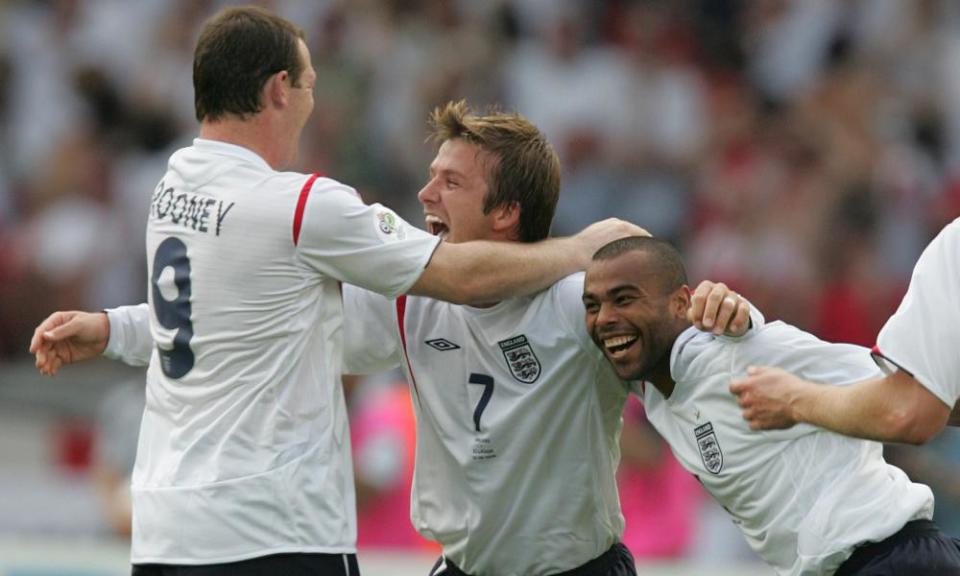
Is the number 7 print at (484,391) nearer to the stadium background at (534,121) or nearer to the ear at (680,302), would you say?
the ear at (680,302)

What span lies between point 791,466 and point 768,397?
40cm

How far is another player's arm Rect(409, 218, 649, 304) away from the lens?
477 centimetres

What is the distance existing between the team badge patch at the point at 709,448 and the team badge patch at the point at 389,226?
3.29ft

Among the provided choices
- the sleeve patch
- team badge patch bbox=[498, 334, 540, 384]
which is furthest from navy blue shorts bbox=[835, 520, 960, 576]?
the sleeve patch

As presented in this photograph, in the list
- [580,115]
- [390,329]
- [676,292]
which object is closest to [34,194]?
[580,115]

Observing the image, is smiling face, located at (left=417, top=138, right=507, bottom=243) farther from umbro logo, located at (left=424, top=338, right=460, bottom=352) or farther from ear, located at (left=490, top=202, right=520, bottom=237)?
umbro logo, located at (left=424, top=338, right=460, bottom=352)

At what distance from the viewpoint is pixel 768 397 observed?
4.36 meters

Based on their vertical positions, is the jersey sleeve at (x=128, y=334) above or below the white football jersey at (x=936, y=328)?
below

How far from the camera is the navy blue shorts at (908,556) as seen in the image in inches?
179

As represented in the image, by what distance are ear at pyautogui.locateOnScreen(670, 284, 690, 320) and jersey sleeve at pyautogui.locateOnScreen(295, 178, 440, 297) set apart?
2.34ft

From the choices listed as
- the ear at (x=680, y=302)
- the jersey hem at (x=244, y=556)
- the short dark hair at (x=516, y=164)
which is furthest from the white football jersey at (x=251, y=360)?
the ear at (x=680, y=302)

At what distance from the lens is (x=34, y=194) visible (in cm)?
1195

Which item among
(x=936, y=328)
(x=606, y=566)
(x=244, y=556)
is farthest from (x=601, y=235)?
(x=244, y=556)

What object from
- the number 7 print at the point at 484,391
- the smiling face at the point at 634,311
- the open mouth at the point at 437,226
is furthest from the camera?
the open mouth at the point at 437,226
